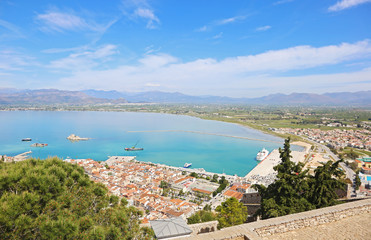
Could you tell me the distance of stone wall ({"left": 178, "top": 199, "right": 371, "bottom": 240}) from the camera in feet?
8.86

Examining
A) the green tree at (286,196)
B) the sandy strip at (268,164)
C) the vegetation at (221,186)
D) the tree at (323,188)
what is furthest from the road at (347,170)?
the green tree at (286,196)

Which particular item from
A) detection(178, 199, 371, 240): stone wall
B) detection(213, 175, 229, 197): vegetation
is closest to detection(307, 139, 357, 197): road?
detection(213, 175, 229, 197): vegetation

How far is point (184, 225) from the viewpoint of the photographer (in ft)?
12.9

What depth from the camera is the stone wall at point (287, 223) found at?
2.70 meters

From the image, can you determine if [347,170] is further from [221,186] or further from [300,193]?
[300,193]

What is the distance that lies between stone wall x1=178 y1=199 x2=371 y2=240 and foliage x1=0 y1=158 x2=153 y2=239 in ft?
4.00

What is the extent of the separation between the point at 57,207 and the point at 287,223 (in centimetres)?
318

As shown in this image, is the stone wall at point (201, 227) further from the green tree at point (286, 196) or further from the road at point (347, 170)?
the road at point (347, 170)

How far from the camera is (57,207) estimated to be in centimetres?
279

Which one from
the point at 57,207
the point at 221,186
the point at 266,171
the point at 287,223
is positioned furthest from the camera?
the point at 266,171

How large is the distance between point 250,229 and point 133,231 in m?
1.69

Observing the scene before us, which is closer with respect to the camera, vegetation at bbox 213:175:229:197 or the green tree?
the green tree

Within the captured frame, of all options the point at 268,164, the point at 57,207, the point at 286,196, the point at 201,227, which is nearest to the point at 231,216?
the point at 286,196

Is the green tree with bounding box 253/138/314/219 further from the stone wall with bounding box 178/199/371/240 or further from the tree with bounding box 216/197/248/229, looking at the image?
the stone wall with bounding box 178/199/371/240
